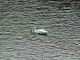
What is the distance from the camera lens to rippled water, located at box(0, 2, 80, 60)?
27094 millimetres

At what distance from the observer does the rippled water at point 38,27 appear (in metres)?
27.1

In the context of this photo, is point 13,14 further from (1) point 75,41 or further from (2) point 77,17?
(1) point 75,41

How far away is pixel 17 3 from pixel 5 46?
578 inches

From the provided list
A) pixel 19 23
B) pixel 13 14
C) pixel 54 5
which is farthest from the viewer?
pixel 54 5

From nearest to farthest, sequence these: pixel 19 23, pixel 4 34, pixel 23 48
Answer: pixel 23 48 → pixel 4 34 → pixel 19 23

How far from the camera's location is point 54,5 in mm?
41312

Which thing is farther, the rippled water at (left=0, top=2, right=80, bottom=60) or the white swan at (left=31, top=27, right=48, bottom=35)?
the white swan at (left=31, top=27, right=48, bottom=35)

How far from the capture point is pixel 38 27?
1334 inches

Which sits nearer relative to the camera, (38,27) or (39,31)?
(39,31)

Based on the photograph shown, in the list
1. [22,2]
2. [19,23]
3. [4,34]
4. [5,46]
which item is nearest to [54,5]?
[22,2]

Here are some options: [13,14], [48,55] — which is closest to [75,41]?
[48,55]

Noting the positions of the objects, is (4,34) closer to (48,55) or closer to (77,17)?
(48,55)

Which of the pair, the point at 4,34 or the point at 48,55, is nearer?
the point at 48,55

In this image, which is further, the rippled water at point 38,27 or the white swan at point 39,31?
the white swan at point 39,31
